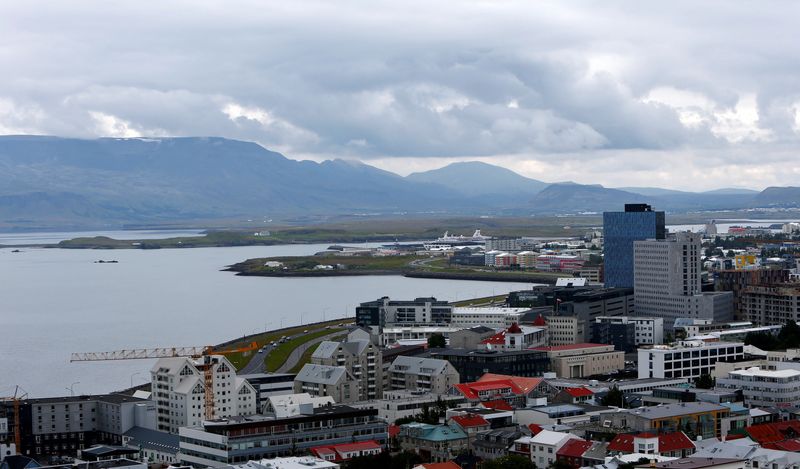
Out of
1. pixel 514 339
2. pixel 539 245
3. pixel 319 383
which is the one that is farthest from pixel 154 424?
pixel 539 245

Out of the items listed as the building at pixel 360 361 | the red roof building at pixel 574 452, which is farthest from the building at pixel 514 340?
the red roof building at pixel 574 452

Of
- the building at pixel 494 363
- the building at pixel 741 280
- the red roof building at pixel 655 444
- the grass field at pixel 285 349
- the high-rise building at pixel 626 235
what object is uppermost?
the high-rise building at pixel 626 235

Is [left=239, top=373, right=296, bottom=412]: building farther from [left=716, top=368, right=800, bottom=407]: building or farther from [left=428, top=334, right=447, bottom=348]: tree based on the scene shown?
[left=716, top=368, right=800, bottom=407]: building

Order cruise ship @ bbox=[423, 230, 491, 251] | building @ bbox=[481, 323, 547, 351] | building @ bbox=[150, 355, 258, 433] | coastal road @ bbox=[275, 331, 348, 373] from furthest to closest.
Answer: cruise ship @ bbox=[423, 230, 491, 251], coastal road @ bbox=[275, 331, 348, 373], building @ bbox=[481, 323, 547, 351], building @ bbox=[150, 355, 258, 433]

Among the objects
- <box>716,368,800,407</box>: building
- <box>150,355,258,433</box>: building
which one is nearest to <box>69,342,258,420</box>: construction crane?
<box>150,355,258,433</box>: building

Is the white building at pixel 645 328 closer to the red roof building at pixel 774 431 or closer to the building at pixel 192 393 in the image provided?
the red roof building at pixel 774 431

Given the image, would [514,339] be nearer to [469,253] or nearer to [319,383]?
[319,383]
